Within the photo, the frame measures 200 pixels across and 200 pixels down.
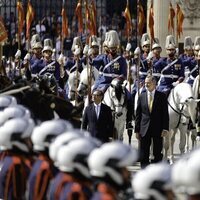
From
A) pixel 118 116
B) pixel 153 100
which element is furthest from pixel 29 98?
pixel 118 116

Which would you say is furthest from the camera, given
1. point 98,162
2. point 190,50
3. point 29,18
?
point 29,18

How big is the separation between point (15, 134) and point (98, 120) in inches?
278

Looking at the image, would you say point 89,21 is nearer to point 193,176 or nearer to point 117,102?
point 117,102

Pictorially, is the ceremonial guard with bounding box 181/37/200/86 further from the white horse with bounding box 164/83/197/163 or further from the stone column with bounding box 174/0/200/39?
the stone column with bounding box 174/0/200/39

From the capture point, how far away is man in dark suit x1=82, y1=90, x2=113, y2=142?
16891 mm

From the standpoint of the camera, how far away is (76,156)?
8.84 m

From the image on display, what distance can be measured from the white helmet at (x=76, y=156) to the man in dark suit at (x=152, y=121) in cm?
816

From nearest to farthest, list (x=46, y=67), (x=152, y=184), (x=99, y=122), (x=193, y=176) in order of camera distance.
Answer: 1. (x=193, y=176)
2. (x=152, y=184)
3. (x=99, y=122)
4. (x=46, y=67)

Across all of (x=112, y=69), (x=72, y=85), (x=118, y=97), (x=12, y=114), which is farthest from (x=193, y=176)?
(x=72, y=85)

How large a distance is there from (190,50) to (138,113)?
23.5ft

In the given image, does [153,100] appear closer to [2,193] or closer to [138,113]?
[138,113]

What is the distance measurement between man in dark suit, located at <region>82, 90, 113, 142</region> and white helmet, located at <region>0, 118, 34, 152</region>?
678cm

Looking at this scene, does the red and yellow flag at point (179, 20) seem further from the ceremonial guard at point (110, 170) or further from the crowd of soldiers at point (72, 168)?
the ceremonial guard at point (110, 170)

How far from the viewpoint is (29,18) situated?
29.7 meters
